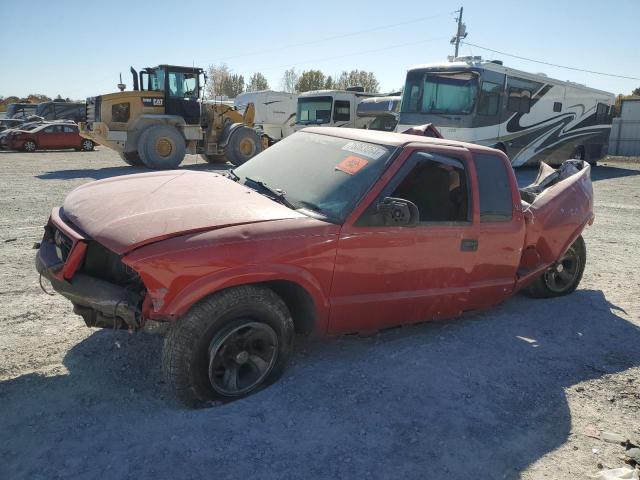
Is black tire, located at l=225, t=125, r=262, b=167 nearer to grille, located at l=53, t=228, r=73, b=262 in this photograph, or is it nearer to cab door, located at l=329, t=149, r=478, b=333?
cab door, located at l=329, t=149, r=478, b=333

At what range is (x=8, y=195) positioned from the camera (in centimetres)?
1008

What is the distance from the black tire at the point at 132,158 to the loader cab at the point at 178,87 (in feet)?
5.91

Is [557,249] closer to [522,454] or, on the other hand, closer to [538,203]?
[538,203]

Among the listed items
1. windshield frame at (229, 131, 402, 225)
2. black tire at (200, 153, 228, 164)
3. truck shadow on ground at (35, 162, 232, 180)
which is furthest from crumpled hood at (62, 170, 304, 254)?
black tire at (200, 153, 228, 164)

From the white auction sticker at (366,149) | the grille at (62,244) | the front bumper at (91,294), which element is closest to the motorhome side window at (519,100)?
the white auction sticker at (366,149)

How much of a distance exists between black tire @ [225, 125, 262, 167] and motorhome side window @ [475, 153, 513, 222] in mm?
13682

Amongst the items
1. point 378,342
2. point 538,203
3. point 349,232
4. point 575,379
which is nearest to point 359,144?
point 349,232

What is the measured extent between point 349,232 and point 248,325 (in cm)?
90

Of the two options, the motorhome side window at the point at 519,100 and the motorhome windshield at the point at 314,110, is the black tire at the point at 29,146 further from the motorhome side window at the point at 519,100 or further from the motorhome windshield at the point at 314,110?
the motorhome side window at the point at 519,100

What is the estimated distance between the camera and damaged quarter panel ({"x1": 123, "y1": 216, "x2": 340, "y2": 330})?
8.95 feet

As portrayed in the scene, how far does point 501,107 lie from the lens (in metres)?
15.4

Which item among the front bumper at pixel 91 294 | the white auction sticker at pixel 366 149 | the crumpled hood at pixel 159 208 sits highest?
the white auction sticker at pixel 366 149

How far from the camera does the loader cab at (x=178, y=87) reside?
15.6 m

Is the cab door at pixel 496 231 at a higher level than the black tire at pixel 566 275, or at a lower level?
higher
